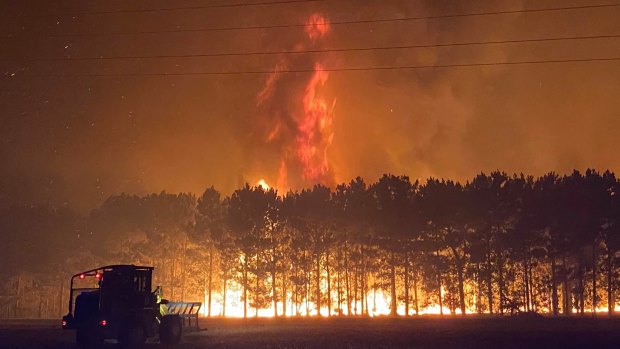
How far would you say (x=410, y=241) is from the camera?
2527 inches

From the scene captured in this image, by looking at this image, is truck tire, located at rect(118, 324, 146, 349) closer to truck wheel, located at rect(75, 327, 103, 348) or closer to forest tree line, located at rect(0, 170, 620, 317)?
truck wheel, located at rect(75, 327, 103, 348)

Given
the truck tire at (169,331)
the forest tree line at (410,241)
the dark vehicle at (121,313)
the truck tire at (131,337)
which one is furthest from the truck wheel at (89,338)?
the forest tree line at (410,241)

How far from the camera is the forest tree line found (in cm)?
6272

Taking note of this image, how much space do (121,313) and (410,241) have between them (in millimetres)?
42642

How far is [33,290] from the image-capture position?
10456cm

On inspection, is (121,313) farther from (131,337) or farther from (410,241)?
(410,241)

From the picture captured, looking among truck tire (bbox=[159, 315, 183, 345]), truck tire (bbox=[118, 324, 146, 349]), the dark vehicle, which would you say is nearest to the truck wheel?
the dark vehicle

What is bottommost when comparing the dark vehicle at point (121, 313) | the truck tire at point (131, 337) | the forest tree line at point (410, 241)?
the truck tire at point (131, 337)

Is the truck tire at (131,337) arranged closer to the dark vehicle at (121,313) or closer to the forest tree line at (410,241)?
the dark vehicle at (121,313)

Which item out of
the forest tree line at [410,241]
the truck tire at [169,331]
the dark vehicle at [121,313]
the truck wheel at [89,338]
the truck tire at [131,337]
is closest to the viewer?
the truck wheel at [89,338]

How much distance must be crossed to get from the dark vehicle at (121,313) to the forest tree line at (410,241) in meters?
36.2

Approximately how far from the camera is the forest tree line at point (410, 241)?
62719mm

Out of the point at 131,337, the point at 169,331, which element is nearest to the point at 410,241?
the point at 169,331

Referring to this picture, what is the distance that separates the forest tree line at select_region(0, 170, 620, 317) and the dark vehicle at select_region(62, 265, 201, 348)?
36.2 m
